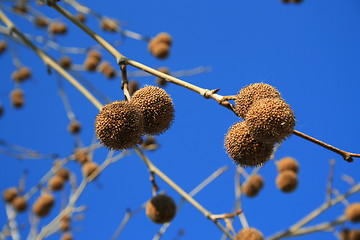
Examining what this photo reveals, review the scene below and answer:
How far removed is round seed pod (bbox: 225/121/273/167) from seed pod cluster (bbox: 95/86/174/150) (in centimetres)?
42

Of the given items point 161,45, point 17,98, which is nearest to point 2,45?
point 17,98

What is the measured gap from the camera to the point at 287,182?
13.5 feet

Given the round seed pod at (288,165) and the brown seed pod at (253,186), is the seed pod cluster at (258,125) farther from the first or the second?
the brown seed pod at (253,186)

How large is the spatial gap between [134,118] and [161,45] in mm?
3176

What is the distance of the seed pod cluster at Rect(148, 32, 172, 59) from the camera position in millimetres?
4648

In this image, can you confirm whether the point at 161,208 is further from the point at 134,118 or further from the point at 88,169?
the point at 88,169

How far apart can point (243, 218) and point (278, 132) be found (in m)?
2.12

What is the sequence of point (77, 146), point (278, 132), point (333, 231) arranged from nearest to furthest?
1. point (278, 132)
2. point (333, 231)
3. point (77, 146)

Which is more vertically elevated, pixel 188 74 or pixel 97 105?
pixel 188 74

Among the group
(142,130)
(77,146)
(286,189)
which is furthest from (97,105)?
(286,189)

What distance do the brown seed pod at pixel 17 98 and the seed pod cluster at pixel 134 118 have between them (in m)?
4.52

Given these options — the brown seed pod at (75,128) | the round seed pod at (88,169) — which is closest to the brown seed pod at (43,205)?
the round seed pod at (88,169)

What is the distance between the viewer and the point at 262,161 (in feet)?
5.61

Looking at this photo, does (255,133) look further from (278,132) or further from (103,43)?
(103,43)
